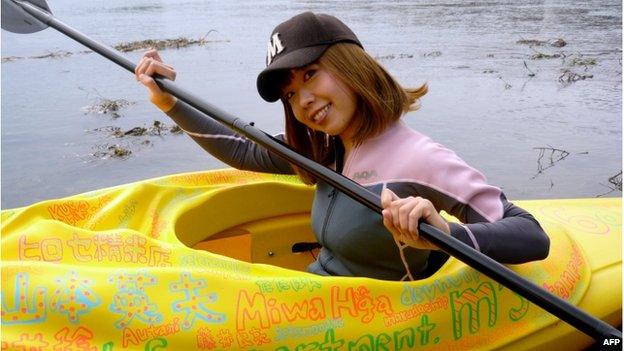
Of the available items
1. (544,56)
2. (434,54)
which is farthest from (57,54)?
(544,56)

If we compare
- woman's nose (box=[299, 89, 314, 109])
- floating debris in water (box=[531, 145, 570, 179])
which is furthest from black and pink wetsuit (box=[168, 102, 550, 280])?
floating debris in water (box=[531, 145, 570, 179])

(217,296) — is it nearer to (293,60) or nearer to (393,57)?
(293,60)

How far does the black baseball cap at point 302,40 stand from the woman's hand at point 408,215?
46 cm

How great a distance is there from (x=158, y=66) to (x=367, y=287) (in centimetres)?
108

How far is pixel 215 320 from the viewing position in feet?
5.65

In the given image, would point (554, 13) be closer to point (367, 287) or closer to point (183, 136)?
point (183, 136)

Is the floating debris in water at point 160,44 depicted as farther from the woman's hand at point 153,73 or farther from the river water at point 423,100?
the woman's hand at point 153,73

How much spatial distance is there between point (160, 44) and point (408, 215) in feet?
34.1

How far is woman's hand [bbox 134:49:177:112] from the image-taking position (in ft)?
7.66

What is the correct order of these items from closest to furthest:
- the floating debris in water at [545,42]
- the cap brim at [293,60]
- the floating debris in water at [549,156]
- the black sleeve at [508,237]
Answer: the black sleeve at [508,237] < the cap brim at [293,60] < the floating debris in water at [549,156] < the floating debris in water at [545,42]

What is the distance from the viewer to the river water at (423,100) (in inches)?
198

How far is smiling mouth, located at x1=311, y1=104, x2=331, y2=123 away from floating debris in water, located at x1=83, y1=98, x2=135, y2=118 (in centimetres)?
512

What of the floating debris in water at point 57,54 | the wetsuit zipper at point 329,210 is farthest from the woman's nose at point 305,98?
the floating debris in water at point 57,54

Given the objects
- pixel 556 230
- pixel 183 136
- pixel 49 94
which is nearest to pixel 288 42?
pixel 556 230
